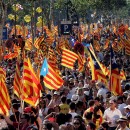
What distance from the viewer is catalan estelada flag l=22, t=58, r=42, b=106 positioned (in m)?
12.6

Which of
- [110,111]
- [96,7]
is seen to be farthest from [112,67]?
[96,7]

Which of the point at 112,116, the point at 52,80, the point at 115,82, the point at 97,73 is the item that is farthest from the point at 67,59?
the point at 112,116

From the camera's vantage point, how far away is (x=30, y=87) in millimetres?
12969

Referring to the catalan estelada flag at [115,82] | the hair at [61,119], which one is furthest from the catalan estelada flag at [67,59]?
the hair at [61,119]

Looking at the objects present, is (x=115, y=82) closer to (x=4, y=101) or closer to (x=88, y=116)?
(x=88, y=116)

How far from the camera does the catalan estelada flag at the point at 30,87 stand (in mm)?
12632

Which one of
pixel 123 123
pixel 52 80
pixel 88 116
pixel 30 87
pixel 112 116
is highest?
pixel 30 87

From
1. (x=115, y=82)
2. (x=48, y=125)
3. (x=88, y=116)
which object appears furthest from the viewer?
(x=115, y=82)

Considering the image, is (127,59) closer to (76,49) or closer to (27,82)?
(76,49)

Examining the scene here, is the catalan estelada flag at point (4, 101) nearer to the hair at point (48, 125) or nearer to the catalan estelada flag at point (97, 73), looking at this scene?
the hair at point (48, 125)

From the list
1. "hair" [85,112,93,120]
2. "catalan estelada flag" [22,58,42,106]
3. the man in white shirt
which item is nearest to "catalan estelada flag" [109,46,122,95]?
the man in white shirt

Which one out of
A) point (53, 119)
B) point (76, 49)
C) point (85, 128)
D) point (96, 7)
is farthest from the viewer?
point (96, 7)

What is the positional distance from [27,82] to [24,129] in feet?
5.80

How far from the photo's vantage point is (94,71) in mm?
16594
